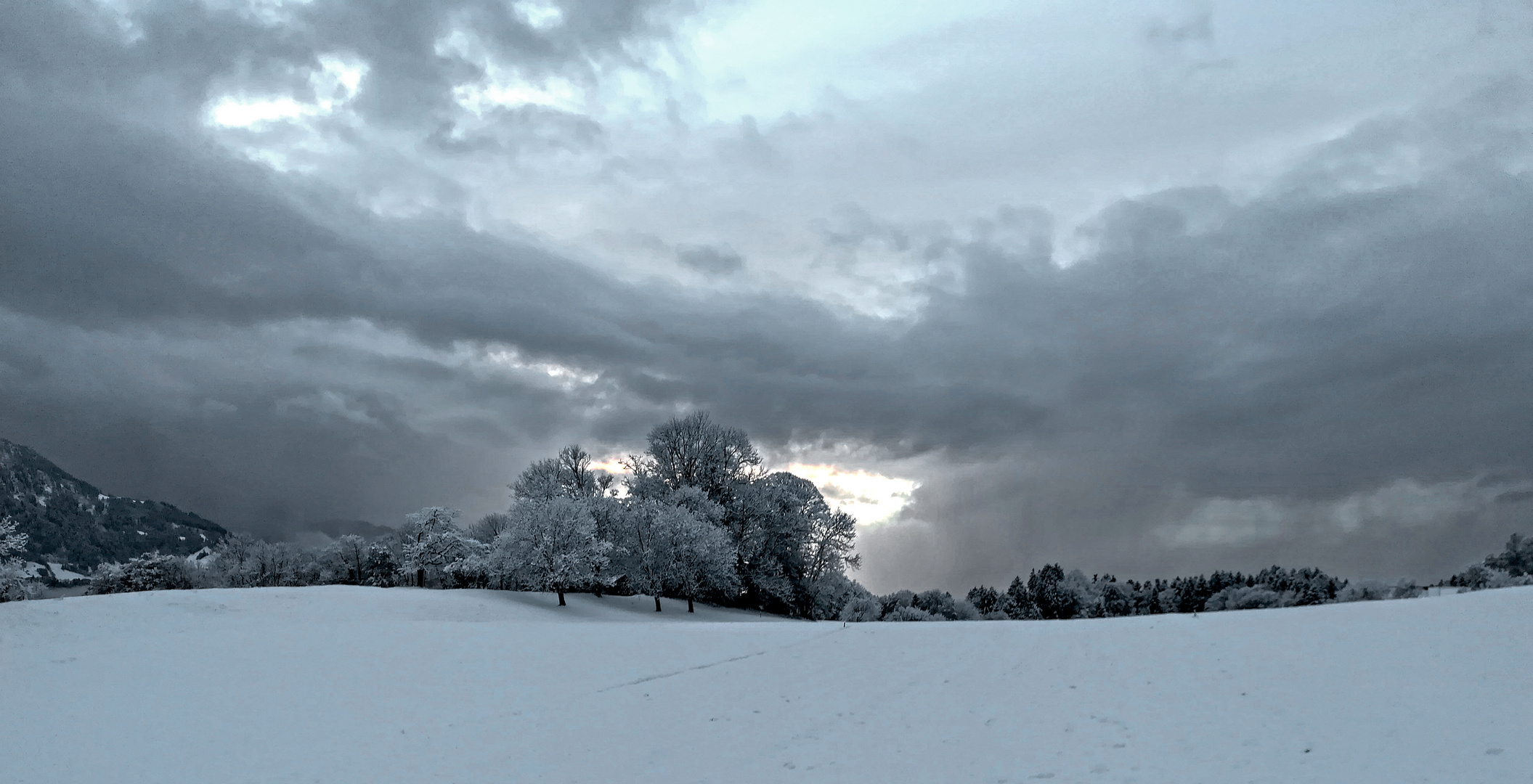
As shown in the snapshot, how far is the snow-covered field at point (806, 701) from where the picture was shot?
47.8 ft

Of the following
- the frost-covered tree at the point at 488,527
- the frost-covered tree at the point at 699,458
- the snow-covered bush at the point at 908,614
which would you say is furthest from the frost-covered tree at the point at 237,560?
the snow-covered bush at the point at 908,614

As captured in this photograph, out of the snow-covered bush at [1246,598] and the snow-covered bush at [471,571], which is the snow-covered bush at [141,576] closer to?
the snow-covered bush at [471,571]

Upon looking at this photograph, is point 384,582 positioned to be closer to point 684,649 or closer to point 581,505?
point 581,505

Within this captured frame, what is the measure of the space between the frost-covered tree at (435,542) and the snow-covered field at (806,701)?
31.2 meters

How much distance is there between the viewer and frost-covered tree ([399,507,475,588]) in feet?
203

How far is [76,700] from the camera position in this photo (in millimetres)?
23234

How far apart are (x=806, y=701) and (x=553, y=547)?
96.0ft

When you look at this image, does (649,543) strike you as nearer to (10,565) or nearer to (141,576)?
(10,565)

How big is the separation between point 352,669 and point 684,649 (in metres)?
10.1

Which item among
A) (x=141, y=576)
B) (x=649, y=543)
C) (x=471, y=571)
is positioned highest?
(x=649, y=543)

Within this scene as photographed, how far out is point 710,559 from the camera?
49.8 metres

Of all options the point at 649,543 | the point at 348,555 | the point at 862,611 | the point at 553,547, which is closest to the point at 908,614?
the point at 862,611

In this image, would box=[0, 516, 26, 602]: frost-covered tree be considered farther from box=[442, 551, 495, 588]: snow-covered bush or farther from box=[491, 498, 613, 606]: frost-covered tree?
box=[491, 498, 613, 606]: frost-covered tree

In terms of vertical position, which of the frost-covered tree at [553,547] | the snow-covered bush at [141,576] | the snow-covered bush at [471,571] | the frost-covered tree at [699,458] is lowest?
the snow-covered bush at [141,576]
